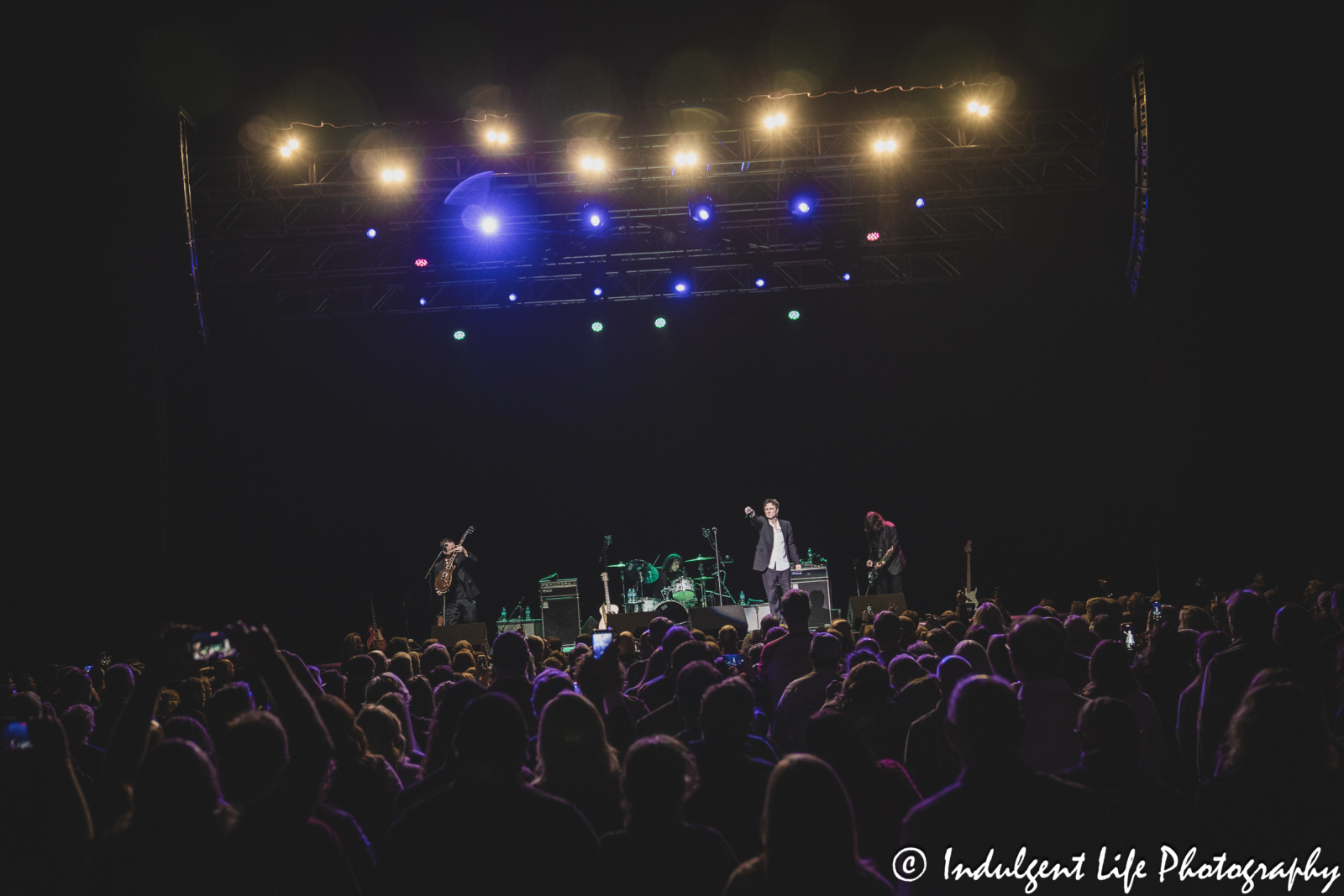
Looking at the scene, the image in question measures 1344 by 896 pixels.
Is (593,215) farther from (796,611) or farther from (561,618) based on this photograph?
(796,611)

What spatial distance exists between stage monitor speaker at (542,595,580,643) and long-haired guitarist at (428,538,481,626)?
1.46 meters

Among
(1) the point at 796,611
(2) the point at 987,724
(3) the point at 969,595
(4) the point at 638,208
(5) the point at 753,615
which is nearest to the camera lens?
(2) the point at 987,724

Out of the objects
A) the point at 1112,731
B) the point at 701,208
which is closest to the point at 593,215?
the point at 701,208

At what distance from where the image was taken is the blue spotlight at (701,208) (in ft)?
41.0

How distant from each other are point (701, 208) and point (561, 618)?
6.27 m

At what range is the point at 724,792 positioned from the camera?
2.77 metres

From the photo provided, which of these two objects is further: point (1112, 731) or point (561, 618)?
point (561, 618)

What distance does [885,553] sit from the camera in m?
13.7

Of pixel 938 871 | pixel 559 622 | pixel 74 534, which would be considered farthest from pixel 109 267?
pixel 938 871

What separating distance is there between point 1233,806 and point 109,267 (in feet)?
37.8

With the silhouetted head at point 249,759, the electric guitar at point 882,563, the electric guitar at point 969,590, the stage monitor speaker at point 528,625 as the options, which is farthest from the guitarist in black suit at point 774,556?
the silhouetted head at point 249,759

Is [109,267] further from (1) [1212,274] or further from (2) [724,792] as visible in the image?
(1) [1212,274]

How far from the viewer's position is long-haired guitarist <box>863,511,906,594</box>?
13641mm

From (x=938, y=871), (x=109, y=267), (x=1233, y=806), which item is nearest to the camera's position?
(x=938, y=871)
